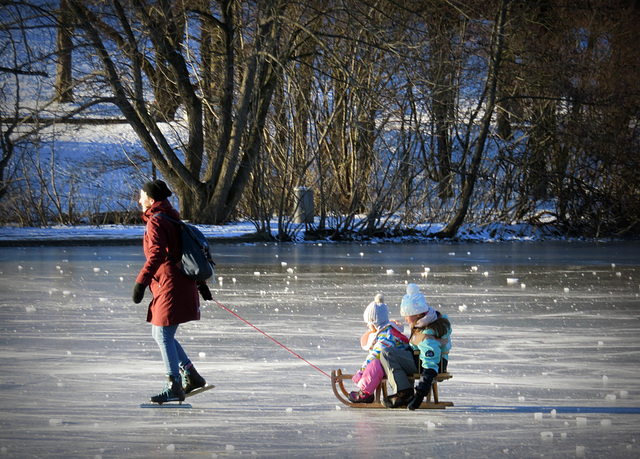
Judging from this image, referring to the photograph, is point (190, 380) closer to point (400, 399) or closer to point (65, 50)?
point (400, 399)

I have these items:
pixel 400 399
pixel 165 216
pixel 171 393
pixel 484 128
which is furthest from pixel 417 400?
pixel 484 128

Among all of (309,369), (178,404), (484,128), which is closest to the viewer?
(178,404)

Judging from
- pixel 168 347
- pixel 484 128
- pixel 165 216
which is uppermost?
pixel 484 128

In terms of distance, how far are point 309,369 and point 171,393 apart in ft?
4.70

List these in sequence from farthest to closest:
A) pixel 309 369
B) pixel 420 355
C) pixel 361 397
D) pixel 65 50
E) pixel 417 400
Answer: pixel 65 50, pixel 309 369, pixel 361 397, pixel 420 355, pixel 417 400

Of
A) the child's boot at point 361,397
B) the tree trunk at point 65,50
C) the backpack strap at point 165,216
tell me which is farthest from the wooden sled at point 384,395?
the tree trunk at point 65,50

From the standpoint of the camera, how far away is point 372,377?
573cm

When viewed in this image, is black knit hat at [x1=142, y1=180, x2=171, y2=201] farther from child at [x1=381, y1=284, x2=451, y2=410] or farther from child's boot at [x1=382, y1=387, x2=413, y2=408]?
child's boot at [x1=382, y1=387, x2=413, y2=408]

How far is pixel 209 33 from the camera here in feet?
79.4

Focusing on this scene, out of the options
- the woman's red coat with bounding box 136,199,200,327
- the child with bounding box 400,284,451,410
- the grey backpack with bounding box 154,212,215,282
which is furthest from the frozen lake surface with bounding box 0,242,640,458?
the grey backpack with bounding box 154,212,215,282

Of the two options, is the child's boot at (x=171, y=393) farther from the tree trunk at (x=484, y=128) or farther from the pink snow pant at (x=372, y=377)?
the tree trunk at (x=484, y=128)

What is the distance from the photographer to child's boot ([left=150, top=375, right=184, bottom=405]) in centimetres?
575

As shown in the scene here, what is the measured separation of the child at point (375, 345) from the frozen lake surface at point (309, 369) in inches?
5.1

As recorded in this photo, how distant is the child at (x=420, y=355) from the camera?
218 inches
